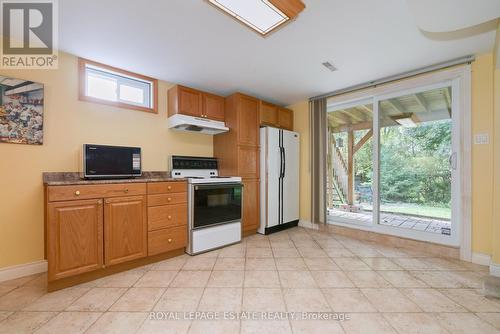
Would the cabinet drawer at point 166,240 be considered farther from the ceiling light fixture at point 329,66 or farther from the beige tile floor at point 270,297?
the ceiling light fixture at point 329,66

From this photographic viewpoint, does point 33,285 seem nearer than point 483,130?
Yes

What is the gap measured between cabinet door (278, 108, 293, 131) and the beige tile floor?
93.2 inches

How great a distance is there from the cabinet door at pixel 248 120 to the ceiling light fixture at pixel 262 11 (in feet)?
4.93

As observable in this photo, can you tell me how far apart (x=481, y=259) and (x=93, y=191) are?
422 centimetres

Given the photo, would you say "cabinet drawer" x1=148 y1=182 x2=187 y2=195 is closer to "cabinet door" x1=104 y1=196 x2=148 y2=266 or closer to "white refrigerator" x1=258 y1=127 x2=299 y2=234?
"cabinet door" x1=104 y1=196 x2=148 y2=266

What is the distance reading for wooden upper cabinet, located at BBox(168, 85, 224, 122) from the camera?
3.01 metres

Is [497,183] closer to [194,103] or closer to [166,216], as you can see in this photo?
[166,216]

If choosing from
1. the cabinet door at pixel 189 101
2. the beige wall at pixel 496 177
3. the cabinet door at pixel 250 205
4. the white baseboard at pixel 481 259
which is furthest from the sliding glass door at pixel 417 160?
the cabinet door at pixel 189 101

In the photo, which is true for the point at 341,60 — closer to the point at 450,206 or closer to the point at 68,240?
the point at 450,206

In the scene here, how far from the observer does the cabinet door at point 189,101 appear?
3014 millimetres

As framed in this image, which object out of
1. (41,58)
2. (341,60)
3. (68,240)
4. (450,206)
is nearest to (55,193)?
(68,240)

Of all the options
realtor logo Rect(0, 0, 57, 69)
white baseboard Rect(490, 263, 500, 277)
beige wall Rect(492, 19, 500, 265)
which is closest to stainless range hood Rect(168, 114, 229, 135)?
realtor logo Rect(0, 0, 57, 69)

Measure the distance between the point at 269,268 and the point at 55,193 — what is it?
215cm

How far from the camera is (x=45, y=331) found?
1.38m
